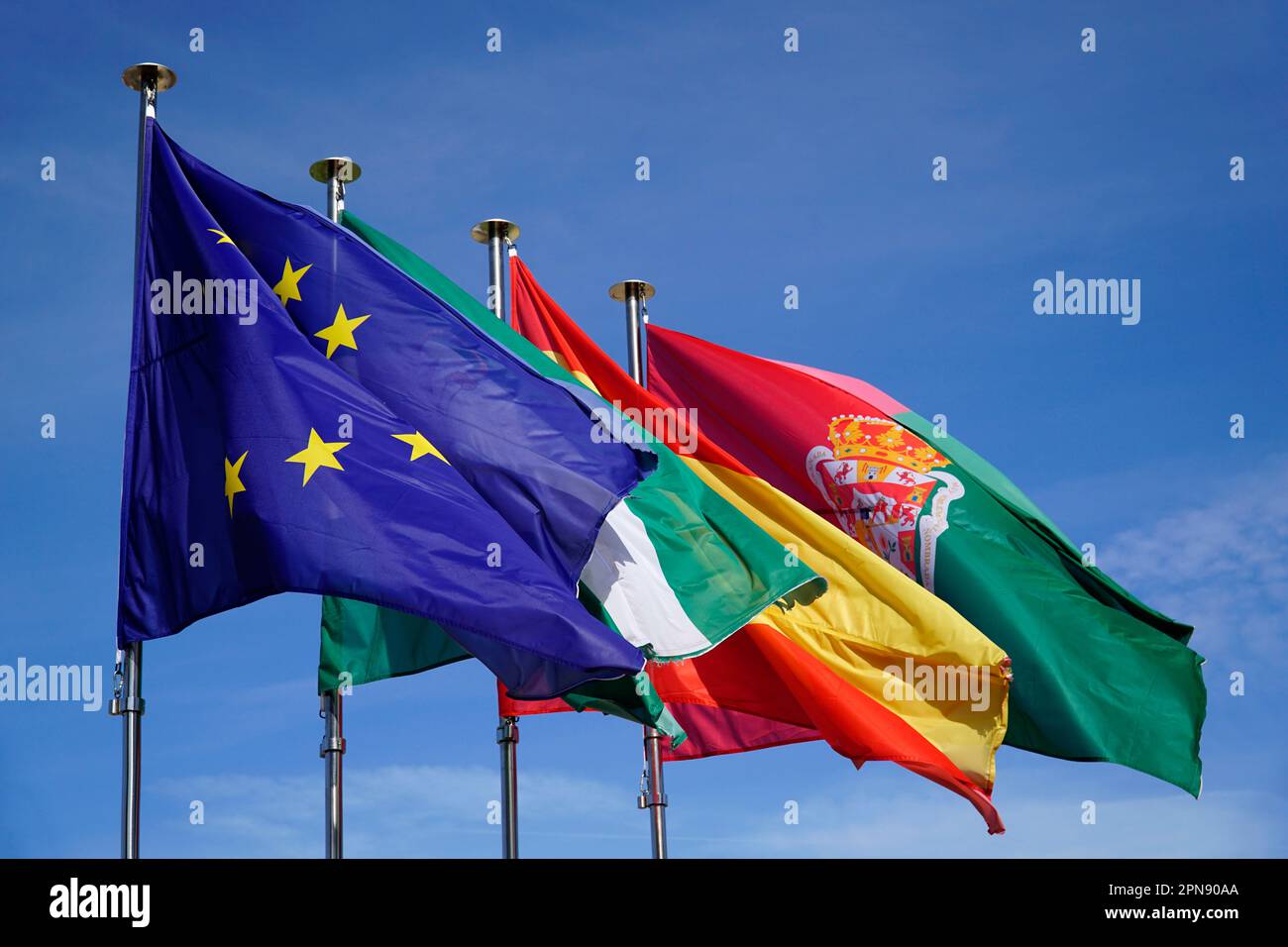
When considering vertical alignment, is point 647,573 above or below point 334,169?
below

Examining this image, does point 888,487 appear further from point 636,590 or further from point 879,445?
point 636,590

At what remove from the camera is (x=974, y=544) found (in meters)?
20.2

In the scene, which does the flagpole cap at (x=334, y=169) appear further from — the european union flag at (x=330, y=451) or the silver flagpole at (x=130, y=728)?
the silver flagpole at (x=130, y=728)

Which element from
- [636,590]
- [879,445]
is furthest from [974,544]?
[636,590]

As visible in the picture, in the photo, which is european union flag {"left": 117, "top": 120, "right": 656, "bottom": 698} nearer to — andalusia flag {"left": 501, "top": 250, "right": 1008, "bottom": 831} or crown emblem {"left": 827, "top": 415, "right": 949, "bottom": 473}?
andalusia flag {"left": 501, "top": 250, "right": 1008, "bottom": 831}

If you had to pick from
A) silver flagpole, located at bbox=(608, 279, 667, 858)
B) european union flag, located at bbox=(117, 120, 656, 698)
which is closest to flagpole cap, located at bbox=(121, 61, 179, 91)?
european union flag, located at bbox=(117, 120, 656, 698)

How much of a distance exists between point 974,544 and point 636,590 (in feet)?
16.7

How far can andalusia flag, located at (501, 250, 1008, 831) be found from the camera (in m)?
17.7

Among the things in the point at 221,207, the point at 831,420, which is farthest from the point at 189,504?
the point at 831,420

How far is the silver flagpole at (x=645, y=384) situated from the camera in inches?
819

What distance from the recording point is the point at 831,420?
21250 mm

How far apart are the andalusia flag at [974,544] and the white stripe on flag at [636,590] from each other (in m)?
2.92
